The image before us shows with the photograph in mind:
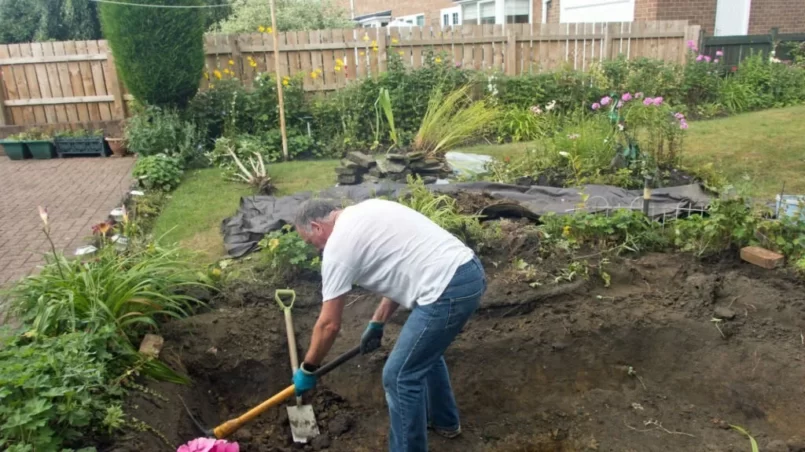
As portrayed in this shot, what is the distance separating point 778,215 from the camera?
4.96 m

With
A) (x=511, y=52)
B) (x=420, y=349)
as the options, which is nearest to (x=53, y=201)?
(x=420, y=349)

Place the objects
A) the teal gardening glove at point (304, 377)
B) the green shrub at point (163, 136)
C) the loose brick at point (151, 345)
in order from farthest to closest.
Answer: the green shrub at point (163, 136)
the loose brick at point (151, 345)
the teal gardening glove at point (304, 377)

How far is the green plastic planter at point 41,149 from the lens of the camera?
10.3 m

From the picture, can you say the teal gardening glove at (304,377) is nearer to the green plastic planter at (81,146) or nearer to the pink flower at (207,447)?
the pink flower at (207,447)

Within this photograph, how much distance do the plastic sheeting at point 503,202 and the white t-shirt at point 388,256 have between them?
229 centimetres

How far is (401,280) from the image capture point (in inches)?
116

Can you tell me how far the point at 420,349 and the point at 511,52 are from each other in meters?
9.83

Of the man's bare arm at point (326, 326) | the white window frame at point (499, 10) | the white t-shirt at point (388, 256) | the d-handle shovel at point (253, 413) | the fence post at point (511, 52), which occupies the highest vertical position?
the white window frame at point (499, 10)

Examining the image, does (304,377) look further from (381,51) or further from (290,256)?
(381,51)

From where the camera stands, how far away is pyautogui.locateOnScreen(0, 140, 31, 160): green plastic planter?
10.3 meters

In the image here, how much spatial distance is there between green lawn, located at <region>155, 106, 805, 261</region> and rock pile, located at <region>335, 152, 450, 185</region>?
1.36ft

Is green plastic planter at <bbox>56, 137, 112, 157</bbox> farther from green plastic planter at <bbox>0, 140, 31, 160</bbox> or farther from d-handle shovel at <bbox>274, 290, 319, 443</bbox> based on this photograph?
d-handle shovel at <bbox>274, 290, 319, 443</bbox>

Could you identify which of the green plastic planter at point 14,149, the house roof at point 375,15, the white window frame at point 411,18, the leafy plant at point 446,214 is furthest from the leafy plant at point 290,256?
the house roof at point 375,15

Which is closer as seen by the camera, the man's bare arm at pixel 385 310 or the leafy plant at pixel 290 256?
the man's bare arm at pixel 385 310
